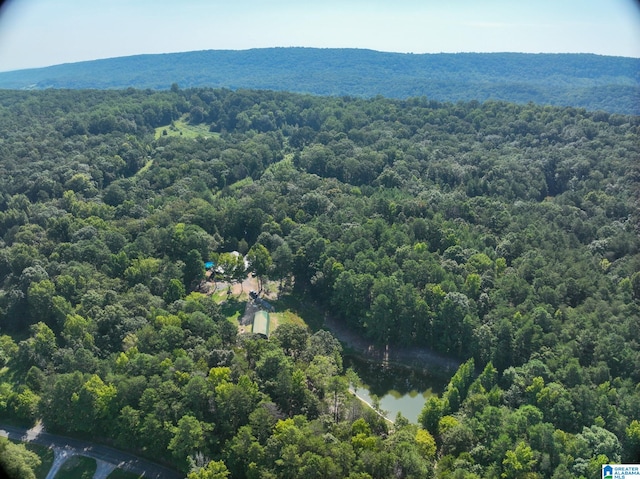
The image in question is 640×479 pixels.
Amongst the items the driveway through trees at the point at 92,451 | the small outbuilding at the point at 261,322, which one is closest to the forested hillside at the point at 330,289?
the driveway through trees at the point at 92,451

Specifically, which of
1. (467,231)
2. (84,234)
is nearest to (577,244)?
(467,231)

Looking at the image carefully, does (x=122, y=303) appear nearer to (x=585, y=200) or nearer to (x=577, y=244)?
(x=577, y=244)

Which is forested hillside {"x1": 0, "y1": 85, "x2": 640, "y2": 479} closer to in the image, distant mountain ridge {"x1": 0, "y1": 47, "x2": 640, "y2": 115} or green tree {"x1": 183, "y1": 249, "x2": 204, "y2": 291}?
green tree {"x1": 183, "y1": 249, "x2": 204, "y2": 291}

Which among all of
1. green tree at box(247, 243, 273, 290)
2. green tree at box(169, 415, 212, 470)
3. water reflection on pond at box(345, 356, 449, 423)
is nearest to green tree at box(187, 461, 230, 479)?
green tree at box(169, 415, 212, 470)

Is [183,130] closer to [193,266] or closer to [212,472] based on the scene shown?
[193,266]

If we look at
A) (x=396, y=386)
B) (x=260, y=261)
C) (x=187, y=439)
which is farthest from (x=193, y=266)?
(x=187, y=439)

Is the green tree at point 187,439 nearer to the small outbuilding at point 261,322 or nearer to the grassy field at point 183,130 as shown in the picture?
the small outbuilding at point 261,322
